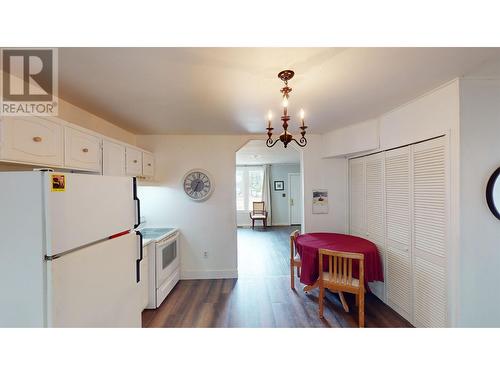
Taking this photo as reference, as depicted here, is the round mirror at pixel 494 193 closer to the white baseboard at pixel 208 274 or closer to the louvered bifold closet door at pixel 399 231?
the louvered bifold closet door at pixel 399 231

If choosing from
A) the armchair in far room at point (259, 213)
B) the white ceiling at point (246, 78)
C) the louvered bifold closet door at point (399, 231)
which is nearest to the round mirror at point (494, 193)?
the louvered bifold closet door at point (399, 231)

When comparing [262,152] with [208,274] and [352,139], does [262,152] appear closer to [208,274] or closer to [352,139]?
[352,139]

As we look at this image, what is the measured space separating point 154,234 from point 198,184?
0.98 metres

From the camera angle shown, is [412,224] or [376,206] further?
[376,206]

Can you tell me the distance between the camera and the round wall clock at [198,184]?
10.8ft

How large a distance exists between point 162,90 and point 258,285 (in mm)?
2805

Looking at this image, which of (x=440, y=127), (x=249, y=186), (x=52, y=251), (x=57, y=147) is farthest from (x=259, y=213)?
(x=52, y=251)

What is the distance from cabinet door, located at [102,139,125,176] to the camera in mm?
2010

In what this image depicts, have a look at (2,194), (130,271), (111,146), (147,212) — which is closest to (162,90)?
(111,146)

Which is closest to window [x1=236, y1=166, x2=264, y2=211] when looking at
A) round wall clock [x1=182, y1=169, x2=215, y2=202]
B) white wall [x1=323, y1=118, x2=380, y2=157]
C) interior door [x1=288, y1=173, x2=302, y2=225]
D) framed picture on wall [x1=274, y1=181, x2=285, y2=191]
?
framed picture on wall [x1=274, y1=181, x2=285, y2=191]

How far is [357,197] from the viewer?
3045 mm

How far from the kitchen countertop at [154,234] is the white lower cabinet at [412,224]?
2.82 metres
